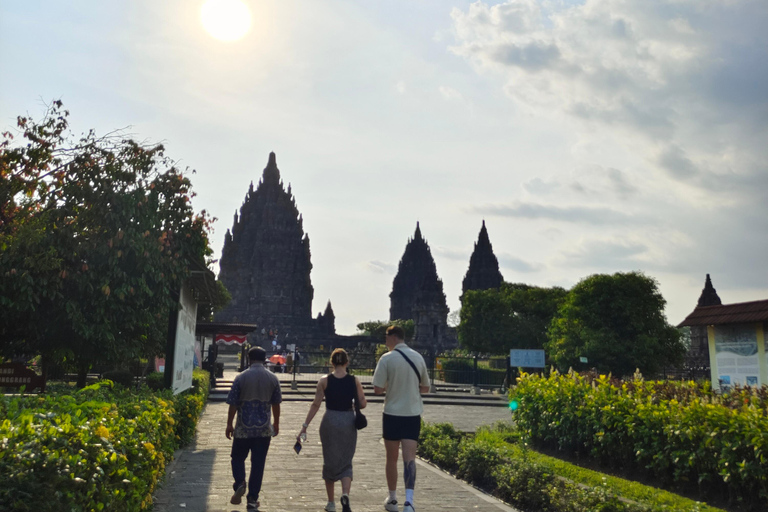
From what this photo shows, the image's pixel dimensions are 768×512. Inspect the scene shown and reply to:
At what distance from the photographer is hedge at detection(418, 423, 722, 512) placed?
20.2 feet

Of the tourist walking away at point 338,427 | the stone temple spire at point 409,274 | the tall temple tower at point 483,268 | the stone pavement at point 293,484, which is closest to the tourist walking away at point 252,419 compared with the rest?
the stone pavement at point 293,484

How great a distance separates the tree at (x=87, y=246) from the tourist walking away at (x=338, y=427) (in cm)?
458

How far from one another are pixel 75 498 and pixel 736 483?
6337mm

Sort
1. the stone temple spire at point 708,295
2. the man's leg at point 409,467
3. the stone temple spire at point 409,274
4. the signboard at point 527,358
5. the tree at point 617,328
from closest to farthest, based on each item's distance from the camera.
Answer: the man's leg at point 409,467 → the signboard at point 527,358 → the tree at point 617,328 → the stone temple spire at point 708,295 → the stone temple spire at point 409,274

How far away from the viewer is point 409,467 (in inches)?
262

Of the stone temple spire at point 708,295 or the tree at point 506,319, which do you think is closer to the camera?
the tree at point 506,319

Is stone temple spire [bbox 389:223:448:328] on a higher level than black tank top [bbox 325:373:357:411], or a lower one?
higher

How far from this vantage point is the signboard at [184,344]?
10.6 metres

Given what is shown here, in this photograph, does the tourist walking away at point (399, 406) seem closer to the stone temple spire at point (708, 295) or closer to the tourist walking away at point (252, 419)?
the tourist walking away at point (252, 419)

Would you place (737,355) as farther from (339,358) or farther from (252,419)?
(252,419)

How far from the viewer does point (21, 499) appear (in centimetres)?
321

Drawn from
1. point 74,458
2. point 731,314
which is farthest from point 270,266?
point 74,458

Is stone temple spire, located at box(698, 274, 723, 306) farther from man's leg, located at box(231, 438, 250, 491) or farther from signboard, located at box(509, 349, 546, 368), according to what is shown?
man's leg, located at box(231, 438, 250, 491)

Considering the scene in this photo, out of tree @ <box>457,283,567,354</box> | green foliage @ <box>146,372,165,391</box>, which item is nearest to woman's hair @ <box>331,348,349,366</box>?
green foliage @ <box>146,372,165,391</box>
